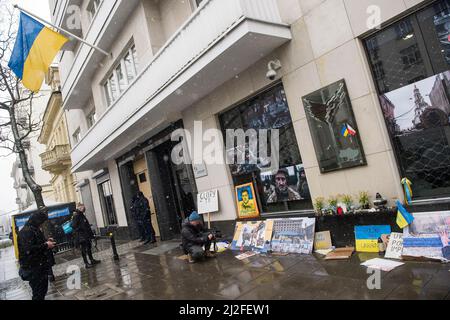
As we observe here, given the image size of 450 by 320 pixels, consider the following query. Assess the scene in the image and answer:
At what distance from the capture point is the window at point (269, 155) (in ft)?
23.3

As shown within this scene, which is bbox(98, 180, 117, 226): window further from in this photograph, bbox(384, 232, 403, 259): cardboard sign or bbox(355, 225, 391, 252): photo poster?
bbox(384, 232, 403, 259): cardboard sign

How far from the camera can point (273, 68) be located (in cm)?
688

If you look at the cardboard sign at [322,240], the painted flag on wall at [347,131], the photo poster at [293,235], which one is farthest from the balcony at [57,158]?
the painted flag on wall at [347,131]

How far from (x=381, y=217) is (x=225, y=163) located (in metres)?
4.57

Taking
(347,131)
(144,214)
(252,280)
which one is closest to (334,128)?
(347,131)

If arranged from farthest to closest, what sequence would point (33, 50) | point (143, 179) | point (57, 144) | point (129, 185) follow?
point (57, 144) → point (129, 185) → point (143, 179) → point (33, 50)

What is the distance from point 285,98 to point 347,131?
74.1 inches

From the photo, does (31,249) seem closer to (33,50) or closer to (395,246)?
(395,246)

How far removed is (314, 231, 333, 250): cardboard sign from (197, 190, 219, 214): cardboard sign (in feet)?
11.7

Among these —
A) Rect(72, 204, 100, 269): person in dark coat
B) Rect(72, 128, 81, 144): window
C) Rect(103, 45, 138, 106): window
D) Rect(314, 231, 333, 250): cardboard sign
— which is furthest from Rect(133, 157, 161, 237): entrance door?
Rect(314, 231, 333, 250): cardboard sign
